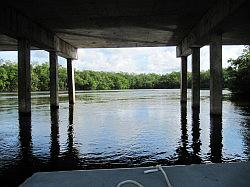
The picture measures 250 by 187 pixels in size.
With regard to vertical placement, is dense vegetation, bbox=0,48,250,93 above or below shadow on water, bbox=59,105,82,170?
above

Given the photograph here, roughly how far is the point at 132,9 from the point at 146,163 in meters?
12.8

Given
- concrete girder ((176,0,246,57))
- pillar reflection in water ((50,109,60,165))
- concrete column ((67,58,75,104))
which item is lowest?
pillar reflection in water ((50,109,60,165))

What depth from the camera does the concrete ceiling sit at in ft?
Answer: 59.6

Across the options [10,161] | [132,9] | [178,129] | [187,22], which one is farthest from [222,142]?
[187,22]

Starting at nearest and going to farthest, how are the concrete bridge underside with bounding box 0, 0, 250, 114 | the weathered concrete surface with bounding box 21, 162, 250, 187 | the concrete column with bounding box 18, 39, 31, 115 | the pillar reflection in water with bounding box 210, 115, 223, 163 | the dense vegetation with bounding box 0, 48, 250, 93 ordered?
the weathered concrete surface with bounding box 21, 162, 250, 187, the pillar reflection in water with bounding box 210, 115, 223, 163, the concrete bridge underside with bounding box 0, 0, 250, 114, the concrete column with bounding box 18, 39, 31, 115, the dense vegetation with bounding box 0, 48, 250, 93

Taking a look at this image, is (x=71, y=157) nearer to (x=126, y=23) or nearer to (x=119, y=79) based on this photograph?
(x=126, y=23)

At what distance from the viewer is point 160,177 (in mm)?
3645

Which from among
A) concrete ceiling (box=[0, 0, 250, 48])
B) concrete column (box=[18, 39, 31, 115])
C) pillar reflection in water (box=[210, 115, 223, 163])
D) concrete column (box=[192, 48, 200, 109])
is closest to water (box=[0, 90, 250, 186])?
pillar reflection in water (box=[210, 115, 223, 163])

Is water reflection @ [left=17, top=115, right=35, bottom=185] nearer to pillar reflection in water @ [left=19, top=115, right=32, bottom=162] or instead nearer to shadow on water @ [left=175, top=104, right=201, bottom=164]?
pillar reflection in water @ [left=19, top=115, right=32, bottom=162]

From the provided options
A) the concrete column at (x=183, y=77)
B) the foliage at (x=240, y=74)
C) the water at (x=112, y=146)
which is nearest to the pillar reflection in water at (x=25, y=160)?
the water at (x=112, y=146)

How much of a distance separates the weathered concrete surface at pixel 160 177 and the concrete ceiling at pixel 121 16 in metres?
12.9

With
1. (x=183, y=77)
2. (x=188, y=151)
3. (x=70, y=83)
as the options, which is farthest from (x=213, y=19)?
(x=70, y=83)

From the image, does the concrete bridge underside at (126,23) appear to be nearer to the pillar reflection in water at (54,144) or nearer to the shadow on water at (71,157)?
the pillar reflection in water at (54,144)

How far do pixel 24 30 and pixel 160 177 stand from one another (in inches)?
797
